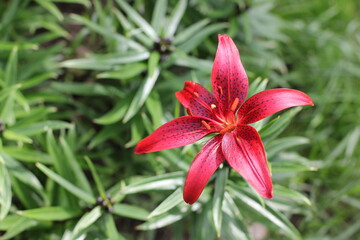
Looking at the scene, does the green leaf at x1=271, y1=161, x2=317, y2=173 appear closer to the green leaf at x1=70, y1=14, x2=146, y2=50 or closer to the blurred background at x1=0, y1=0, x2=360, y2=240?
the blurred background at x1=0, y1=0, x2=360, y2=240

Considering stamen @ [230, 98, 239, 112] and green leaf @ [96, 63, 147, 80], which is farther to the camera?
green leaf @ [96, 63, 147, 80]

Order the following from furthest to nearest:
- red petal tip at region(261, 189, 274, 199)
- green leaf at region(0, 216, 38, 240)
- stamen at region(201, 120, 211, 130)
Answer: green leaf at region(0, 216, 38, 240), stamen at region(201, 120, 211, 130), red petal tip at region(261, 189, 274, 199)

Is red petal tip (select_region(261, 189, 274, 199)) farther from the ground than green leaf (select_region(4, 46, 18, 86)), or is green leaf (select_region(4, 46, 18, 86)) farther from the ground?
green leaf (select_region(4, 46, 18, 86))

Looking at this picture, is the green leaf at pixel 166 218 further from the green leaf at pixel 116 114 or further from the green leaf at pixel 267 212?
the green leaf at pixel 116 114

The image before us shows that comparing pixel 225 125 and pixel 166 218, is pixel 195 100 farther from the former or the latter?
pixel 166 218

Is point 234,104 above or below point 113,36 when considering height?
below

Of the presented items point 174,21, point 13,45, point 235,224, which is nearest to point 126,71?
point 174,21

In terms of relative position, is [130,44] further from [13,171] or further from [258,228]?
[258,228]

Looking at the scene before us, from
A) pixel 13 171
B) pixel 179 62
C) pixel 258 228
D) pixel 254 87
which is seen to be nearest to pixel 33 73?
pixel 13 171

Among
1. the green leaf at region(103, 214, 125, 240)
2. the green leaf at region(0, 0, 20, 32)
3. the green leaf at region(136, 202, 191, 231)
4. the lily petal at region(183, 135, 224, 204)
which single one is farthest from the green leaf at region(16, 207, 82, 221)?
the green leaf at region(0, 0, 20, 32)
